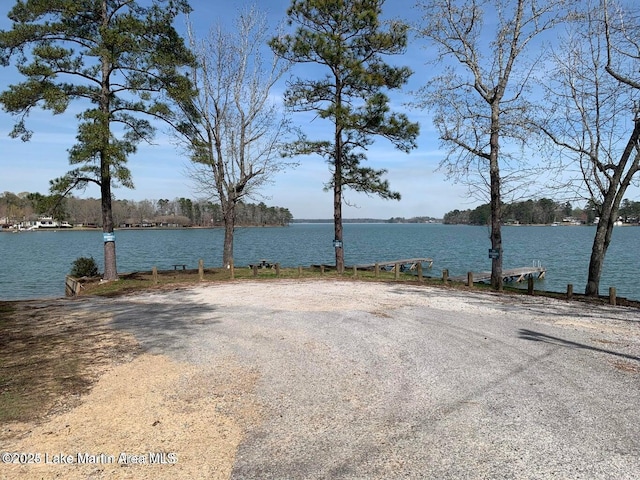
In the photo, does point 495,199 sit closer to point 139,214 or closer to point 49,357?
point 49,357

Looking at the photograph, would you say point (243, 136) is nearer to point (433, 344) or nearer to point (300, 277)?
point (300, 277)

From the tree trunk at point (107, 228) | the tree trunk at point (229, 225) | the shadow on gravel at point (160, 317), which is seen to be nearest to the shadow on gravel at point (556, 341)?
the shadow on gravel at point (160, 317)

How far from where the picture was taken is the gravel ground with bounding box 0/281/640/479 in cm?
356

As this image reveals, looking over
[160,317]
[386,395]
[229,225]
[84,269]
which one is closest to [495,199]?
[160,317]

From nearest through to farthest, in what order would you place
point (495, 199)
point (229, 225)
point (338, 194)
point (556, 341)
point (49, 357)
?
point (49, 357), point (556, 341), point (495, 199), point (338, 194), point (229, 225)

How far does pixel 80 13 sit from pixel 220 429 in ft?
47.1

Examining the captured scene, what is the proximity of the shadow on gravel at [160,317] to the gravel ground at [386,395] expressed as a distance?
0.06 m

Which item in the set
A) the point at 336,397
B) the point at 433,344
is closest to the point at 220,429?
the point at 336,397

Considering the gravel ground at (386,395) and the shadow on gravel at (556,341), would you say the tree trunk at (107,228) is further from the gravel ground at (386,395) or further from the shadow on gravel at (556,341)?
the shadow on gravel at (556,341)

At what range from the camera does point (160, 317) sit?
9398mm

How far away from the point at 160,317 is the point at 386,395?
19.8 ft

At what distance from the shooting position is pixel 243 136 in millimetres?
20781

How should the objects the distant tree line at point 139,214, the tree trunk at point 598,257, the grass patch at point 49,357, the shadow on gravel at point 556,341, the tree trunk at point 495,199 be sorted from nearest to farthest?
the grass patch at point 49,357, the shadow on gravel at point 556,341, the tree trunk at point 598,257, the tree trunk at point 495,199, the distant tree line at point 139,214

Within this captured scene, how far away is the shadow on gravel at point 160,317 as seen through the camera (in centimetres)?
746
